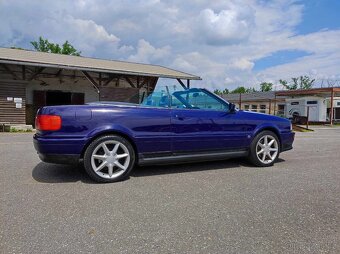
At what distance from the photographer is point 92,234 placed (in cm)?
266

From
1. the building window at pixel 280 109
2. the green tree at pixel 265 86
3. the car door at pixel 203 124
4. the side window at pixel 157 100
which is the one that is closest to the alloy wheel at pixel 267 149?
the car door at pixel 203 124

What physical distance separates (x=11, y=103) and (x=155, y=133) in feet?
42.6

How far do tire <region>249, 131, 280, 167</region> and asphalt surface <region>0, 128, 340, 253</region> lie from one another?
0.39 m

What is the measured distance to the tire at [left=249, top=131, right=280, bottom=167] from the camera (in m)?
5.53

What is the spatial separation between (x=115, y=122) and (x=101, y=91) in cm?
1364

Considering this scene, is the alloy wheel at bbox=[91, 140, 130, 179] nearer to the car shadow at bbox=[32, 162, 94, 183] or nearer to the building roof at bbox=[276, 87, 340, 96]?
the car shadow at bbox=[32, 162, 94, 183]

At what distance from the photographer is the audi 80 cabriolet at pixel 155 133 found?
4.17 metres

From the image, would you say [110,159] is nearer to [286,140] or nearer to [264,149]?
[264,149]

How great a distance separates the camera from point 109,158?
4.36 m

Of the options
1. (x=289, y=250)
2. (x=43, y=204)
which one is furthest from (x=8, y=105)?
(x=289, y=250)

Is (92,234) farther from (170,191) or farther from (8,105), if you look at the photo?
(8,105)

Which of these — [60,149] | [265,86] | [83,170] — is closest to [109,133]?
[60,149]

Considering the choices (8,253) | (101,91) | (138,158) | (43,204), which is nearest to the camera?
(8,253)

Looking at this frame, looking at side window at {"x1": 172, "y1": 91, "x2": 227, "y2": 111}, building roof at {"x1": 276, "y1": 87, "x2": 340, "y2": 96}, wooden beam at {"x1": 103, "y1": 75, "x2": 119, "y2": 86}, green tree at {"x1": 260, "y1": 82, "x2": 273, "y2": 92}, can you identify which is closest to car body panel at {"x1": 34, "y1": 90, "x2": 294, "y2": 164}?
side window at {"x1": 172, "y1": 91, "x2": 227, "y2": 111}
